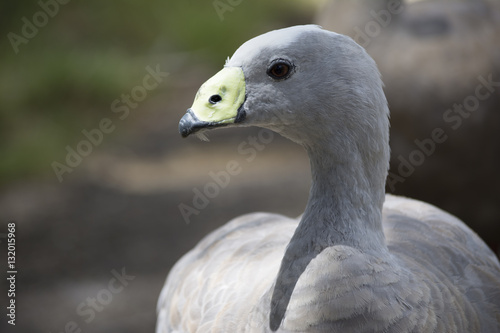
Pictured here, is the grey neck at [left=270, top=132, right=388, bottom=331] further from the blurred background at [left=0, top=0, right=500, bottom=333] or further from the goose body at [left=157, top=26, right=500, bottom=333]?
the blurred background at [left=0, top=0, right=500, bottom=333]

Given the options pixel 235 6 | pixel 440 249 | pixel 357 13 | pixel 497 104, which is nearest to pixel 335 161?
pixel 440 249

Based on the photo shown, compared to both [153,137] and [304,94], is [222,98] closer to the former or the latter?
[304,94]

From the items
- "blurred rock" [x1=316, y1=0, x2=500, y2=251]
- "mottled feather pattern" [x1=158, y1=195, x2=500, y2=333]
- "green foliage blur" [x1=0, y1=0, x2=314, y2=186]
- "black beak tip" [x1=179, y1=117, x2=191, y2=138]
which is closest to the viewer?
"black beak tip" [x1=179, y1=117, x2=191, y2=138]

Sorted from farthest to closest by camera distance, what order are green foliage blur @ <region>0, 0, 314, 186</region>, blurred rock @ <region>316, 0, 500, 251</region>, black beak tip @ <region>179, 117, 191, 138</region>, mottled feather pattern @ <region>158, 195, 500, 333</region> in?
green foliage blur @ <region>0, 0, 314, 186</region>, blurred rock @ <region>316, 0, 500, 251</region>, mottled feather pattern @ <region>158, 195, 500, 333</region>, black beak tip @ <region>179, 117, 191, 138</region>

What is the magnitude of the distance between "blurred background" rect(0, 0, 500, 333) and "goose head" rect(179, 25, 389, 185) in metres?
1.92

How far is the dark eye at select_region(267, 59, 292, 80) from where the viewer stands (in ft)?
5.85

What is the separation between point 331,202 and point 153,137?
518 cm

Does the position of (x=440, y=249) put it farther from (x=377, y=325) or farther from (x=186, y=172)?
(x=186, y=172)

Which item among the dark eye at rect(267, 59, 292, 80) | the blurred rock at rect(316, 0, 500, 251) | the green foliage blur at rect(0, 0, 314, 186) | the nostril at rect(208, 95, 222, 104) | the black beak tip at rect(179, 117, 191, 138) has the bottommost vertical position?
the black beak tip at rect(179, 117, 191, 138)

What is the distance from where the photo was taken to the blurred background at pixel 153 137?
374 centimetres

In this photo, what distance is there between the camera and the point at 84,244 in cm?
514

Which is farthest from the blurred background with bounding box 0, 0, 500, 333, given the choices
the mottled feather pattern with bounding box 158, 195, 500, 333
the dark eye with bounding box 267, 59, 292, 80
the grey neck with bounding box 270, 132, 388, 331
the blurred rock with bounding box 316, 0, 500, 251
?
the dark eye with bounding box 267, 59, 292, 80

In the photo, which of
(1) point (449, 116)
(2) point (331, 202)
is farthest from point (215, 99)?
(1) point (449, 116)

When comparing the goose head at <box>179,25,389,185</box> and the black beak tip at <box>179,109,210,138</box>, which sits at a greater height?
the goose head at <box>179,25,389,185</box>
